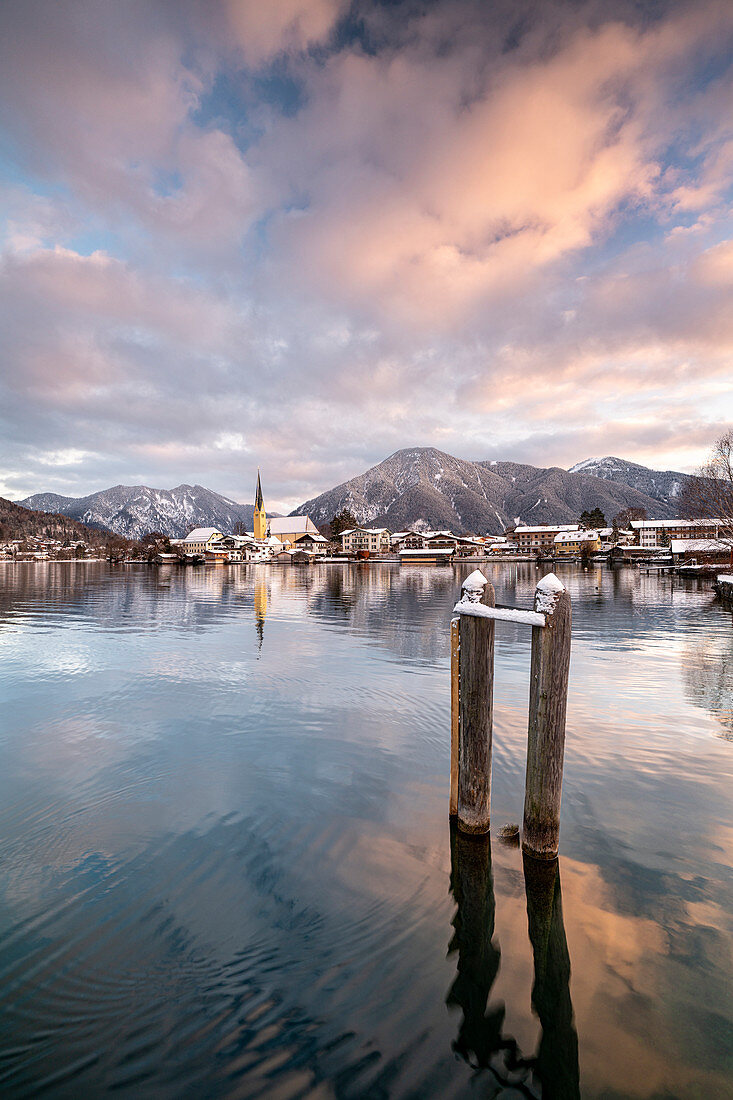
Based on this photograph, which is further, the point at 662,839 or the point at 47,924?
the point at 662,839

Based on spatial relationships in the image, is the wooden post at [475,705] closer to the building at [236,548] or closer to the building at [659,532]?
the building at [659,532]

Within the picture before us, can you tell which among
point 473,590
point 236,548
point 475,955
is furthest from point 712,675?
point 236,548

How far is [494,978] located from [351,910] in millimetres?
1717

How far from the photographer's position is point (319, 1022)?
14.4 ft

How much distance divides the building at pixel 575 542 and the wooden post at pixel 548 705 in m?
153

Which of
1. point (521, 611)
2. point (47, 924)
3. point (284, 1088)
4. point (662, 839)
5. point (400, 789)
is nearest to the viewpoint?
point (284, 1088)

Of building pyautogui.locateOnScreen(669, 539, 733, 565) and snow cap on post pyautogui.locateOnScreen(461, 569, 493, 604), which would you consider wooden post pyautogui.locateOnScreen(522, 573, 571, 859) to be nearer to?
snow cap on post pyautogui.locateOnScreen(461, 569, 493, 604)

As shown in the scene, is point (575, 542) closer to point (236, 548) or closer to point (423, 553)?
point (423, 553)

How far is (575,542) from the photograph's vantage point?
156 meters

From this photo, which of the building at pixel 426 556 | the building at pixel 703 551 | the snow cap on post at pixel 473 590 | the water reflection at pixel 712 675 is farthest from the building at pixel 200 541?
the snow cap on post at pixel 473 590

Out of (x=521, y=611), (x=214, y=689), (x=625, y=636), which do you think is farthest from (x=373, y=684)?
(x=625, y=636)

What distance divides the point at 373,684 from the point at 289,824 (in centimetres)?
845

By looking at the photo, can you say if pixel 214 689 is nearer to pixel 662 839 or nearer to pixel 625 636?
pixel 662 839

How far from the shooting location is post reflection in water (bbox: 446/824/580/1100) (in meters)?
4.01
